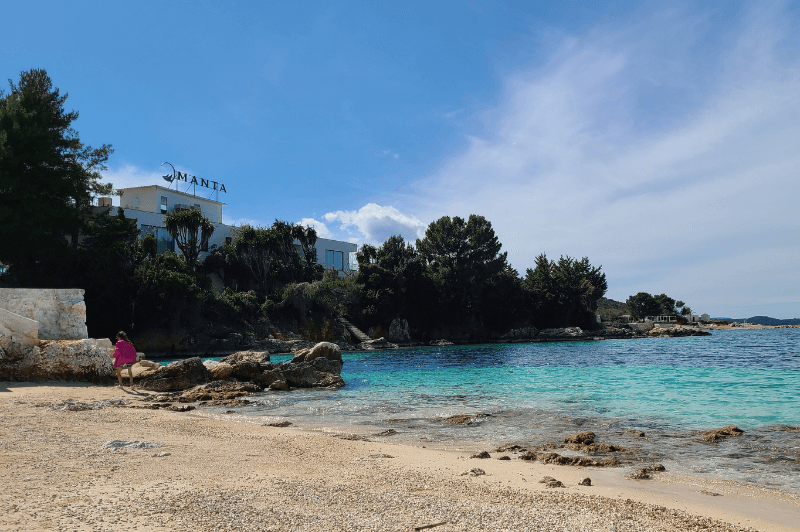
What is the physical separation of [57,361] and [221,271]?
115 ft

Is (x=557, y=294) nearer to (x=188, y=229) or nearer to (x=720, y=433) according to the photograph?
(x=188, y=229)

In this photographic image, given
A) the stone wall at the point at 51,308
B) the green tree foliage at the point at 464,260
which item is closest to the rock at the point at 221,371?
the stone wall at the point at 51,308

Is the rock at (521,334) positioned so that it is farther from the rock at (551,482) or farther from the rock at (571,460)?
the rock at (551,482)

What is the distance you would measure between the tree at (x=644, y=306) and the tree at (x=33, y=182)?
319 ft

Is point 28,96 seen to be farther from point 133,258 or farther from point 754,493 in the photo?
point 754,493

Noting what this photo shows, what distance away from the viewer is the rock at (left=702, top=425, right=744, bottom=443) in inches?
338

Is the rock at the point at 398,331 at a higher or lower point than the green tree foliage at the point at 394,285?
lower

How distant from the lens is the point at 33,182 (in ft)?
106

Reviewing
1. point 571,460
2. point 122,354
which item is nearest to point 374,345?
point 122,354

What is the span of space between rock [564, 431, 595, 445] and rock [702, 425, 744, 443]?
6.40ft

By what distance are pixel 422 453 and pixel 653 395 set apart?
9.83 m

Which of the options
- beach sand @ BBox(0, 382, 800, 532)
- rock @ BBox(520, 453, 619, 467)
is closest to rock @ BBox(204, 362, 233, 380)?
beach sand @ BBox(0, 382, 800, 532)

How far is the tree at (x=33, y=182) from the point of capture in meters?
31.1

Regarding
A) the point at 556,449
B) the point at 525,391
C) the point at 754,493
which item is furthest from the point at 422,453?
the point at 525,391
